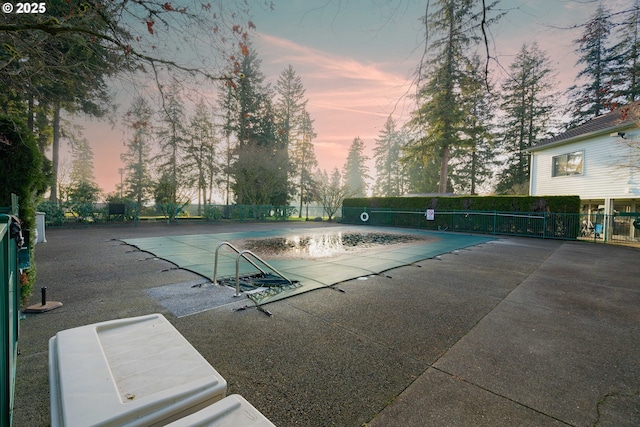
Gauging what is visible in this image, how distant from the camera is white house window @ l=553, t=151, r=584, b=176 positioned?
555 inches

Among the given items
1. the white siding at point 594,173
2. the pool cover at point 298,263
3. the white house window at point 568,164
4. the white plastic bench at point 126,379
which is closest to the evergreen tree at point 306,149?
the white siding at point 594,173

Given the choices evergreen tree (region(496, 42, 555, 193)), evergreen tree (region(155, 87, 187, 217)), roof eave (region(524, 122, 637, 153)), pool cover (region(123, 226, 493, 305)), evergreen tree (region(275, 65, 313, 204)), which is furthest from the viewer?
evergreen tree (region(275, 65, 313, 204))

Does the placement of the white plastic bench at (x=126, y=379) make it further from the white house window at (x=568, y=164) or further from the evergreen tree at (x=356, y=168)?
the evergreen tree at (x=356, y=168)

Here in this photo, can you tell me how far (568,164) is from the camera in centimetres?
1465

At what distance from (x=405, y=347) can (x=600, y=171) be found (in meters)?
16.6

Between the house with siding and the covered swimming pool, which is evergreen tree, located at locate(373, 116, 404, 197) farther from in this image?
the covered swimming pool

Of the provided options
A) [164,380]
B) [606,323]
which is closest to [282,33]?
[164,380]

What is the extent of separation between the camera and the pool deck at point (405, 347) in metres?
1.88

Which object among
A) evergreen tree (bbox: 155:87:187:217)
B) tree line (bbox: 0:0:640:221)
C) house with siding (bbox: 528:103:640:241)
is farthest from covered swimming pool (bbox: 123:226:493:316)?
house with siding (bbox: 528:103:640:241)

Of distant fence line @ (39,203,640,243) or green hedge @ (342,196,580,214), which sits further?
green hedge @ (342,196,580,214)

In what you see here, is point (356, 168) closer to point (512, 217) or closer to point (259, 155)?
point (259, 155)

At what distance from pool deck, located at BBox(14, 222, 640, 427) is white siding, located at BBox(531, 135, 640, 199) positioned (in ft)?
34.8

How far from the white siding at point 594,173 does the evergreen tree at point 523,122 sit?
43.9 feet

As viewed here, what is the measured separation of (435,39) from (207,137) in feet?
90.2
